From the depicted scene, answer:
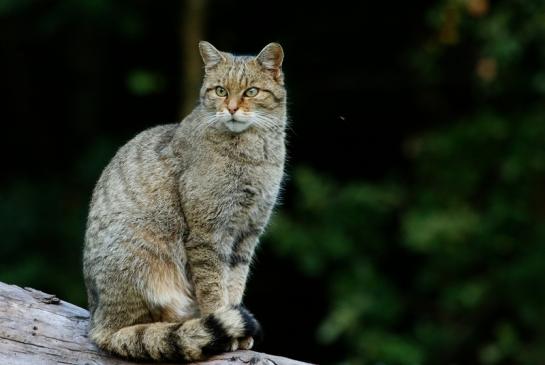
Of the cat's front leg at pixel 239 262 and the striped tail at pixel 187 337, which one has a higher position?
the cat's front leg at pixel 239 262

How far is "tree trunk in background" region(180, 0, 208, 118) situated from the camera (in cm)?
970

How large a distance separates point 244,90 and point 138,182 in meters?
0.68

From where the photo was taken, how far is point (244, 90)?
486 centimetres

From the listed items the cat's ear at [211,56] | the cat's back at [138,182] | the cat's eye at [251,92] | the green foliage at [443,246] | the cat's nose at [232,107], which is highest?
the cat's ear at [211,56]

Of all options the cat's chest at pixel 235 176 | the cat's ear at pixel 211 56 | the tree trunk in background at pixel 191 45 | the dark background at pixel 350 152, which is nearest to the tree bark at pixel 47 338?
the cat's chest at pixel 235 176

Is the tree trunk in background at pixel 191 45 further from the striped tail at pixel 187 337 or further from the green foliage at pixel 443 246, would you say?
the striped tail at pixel 187 337

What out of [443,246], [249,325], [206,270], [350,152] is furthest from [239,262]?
[350,152]

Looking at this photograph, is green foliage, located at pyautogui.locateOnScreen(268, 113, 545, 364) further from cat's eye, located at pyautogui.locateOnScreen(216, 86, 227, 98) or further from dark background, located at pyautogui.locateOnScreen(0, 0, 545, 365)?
cat's eye, located at pyautogui.locateOnScreen(216, 86, 227, 98)

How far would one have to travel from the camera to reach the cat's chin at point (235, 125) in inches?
190

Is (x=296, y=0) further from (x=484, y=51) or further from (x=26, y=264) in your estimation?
(x=26, y=264)

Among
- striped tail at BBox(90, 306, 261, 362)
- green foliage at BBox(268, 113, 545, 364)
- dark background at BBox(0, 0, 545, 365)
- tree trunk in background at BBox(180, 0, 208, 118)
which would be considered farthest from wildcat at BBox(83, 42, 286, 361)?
tree trunk in background at BBox(180, 0, 208, 118)

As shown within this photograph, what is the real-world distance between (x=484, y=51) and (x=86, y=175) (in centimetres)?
403

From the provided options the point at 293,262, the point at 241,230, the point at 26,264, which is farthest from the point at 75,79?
the point at 241,230

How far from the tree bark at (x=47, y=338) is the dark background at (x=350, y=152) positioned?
14.9 feet
